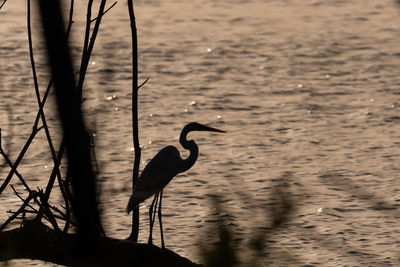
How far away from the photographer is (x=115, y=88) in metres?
10.7

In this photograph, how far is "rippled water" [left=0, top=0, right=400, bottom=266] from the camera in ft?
22.6

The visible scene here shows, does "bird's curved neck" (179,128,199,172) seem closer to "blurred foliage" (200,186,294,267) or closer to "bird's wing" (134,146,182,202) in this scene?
"bird's wing" (134,146,182,202)

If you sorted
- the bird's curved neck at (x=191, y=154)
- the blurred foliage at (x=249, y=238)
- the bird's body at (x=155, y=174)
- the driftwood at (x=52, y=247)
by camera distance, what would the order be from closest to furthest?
1. the blurred foliage at (x=249, y=238)
2. the driftwood at (x=52, y=247)
3. the bird's body at (x=155, y=174)
4. the bird's curved neck at (x=191, y=154)

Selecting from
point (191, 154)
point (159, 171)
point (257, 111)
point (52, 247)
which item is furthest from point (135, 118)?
point (257, 111)

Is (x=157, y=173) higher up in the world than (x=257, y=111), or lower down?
higher up

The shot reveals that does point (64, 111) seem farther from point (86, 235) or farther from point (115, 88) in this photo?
point (115, 88)

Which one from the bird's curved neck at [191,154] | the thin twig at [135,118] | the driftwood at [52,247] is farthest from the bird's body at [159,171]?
the driftwood at [52,247]

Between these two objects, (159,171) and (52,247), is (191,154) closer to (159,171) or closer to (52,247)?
(159,171)

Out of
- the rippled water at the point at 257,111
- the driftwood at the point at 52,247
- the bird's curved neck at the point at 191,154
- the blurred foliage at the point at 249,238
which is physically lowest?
the rippled water at the point at 257,111

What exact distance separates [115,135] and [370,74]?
3280 millimetres

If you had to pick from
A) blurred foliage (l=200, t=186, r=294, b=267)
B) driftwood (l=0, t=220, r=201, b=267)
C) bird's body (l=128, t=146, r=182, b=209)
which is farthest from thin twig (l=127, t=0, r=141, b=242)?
blurred foliage (l=200, t=186, r=294, b=267)

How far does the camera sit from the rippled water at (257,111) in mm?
6883

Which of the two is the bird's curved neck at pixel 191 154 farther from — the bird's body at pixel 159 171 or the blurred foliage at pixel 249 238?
the blurred foliage at pixel 249 238

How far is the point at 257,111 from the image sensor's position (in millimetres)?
9828
